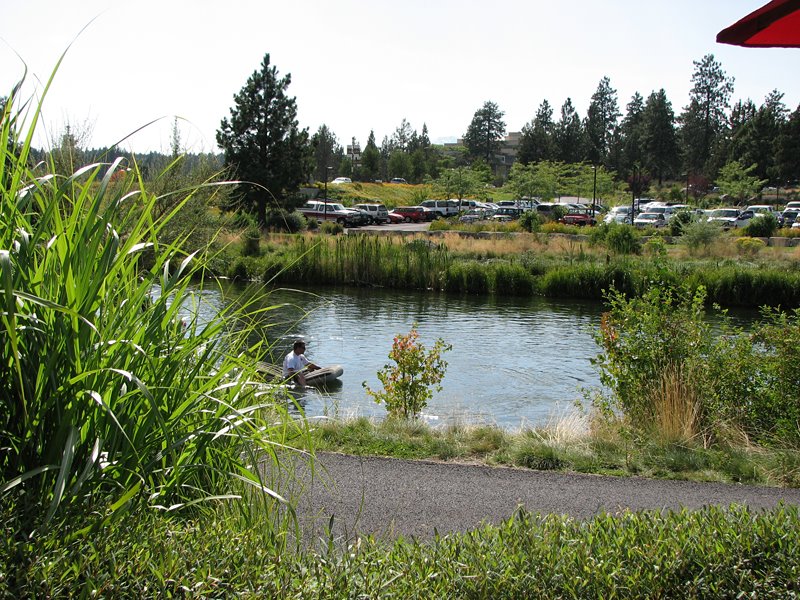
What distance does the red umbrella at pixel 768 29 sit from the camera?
166 inches

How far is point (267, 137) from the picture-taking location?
156 ft

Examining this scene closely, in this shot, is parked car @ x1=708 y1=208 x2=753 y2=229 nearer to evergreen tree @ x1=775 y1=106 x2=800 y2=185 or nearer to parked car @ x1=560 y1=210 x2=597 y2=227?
parked car @ x1=560 y1=210 x2=597 y2=227

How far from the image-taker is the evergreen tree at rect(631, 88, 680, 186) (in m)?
91.9

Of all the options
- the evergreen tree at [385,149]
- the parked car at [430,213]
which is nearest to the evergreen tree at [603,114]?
the evergreen tree at [385,149]

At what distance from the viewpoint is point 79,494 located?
9.45ft

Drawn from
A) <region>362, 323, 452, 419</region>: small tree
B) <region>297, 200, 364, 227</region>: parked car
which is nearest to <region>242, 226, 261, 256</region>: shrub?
<region>297, 200, 364, 227</region>: parked car

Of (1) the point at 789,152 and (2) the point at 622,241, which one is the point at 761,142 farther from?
(2) the point at 622,241

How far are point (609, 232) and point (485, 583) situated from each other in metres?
33.8

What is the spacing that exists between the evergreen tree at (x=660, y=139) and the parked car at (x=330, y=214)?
49255mm

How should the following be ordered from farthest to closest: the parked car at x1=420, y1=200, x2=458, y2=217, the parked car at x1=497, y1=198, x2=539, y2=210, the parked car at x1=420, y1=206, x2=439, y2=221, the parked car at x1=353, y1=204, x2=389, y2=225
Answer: the parked car at x1=497, y1=198, x2=539, y2=210
the parked car at x1=420, y1=200, x2=458, y2=217
the parked car at x1=420, y1=206, x2=439, y2=221
the parked car at x1=353, y1=204, x2=389, y2=225

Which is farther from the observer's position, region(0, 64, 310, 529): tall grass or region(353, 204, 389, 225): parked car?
region(353, 204, 389, 225): parked car

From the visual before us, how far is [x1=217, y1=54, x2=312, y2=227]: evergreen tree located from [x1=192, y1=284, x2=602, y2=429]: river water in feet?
59.8

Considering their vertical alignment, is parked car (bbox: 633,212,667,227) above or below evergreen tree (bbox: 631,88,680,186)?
below

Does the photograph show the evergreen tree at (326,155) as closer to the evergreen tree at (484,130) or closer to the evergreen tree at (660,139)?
the evergreen tree at (484,130)
